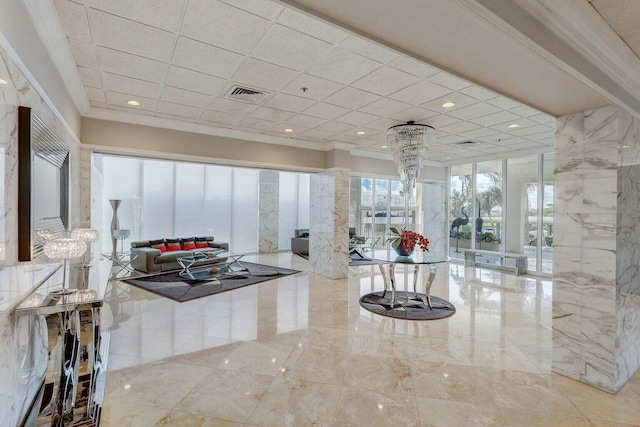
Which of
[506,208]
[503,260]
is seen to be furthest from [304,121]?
[503,260]

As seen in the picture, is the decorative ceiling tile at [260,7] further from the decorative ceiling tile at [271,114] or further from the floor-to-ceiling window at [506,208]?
the floor-to-ceiling window at [506,208]

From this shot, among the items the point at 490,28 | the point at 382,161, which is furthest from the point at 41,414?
the point at 382,161

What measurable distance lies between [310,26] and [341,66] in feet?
2.33

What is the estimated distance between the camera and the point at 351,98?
3.93 meters

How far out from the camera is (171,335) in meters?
3.64

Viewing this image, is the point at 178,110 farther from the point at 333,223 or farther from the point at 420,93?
the point at 333,223

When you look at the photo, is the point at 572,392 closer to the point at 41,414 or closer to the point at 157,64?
the point at 41,414

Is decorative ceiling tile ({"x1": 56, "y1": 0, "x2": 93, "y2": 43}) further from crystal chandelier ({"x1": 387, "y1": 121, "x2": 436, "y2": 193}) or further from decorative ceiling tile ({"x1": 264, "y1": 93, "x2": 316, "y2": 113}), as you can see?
crystal chandelier ({"x1": 387, "y1": 121, "x2": 436, "y2": 193})

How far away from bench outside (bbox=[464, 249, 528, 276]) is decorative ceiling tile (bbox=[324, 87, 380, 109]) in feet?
19.9

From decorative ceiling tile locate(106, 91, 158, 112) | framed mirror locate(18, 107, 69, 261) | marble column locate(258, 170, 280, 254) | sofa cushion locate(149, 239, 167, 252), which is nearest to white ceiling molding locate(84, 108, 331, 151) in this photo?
decorative ceiling tile locate(106, 91, 158, 112)

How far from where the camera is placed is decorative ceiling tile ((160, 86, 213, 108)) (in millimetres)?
3781

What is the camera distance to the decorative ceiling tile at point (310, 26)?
2.29m

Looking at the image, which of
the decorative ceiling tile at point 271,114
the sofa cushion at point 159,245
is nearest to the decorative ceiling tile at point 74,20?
the decorative ceiling tile at point 271,114

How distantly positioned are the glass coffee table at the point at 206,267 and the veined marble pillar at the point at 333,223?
6.87 feet
